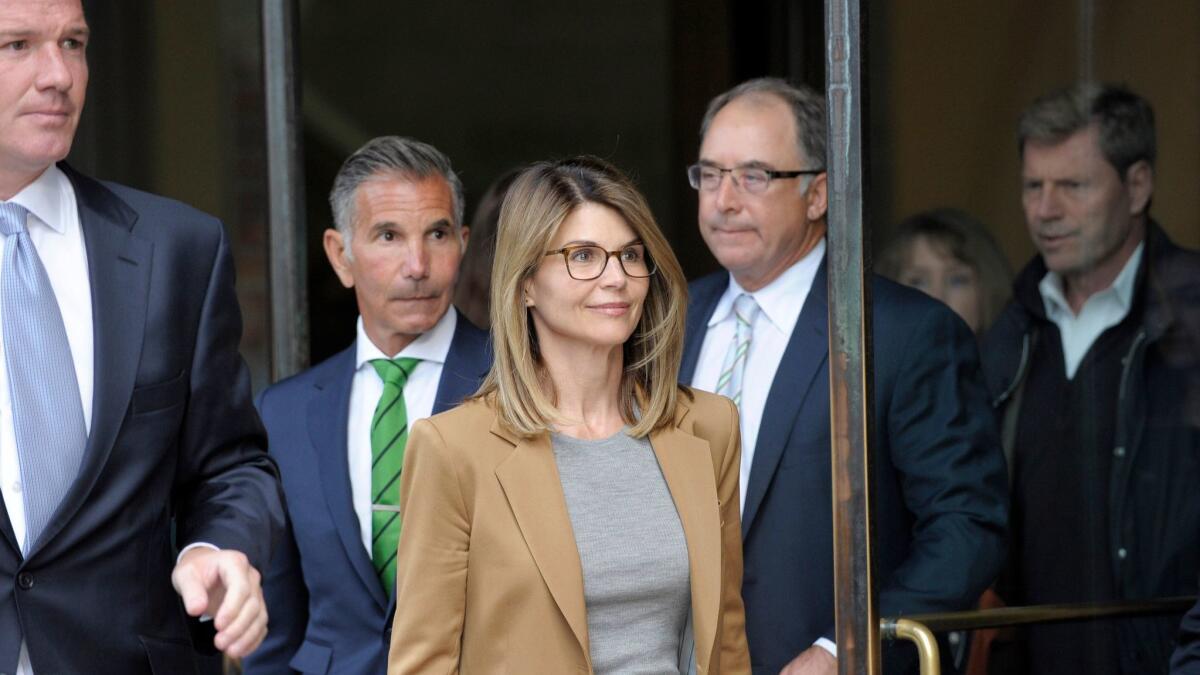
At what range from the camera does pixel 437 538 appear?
2346 millimetres

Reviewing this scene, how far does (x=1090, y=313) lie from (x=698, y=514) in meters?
2.02

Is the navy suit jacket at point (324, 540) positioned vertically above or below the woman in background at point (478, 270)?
below

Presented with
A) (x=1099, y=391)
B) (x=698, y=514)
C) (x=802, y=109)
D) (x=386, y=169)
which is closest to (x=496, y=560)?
(x=698, y=514)

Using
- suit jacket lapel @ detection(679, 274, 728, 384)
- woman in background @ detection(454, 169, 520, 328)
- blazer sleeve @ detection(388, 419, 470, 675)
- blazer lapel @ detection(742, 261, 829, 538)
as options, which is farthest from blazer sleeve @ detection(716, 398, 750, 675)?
woman in background @ detection(454, 169, 520, 328)

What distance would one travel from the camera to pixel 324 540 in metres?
3.16

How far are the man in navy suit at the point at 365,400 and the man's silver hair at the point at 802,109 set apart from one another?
608 millimetres

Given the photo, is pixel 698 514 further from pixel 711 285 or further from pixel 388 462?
pixel 711 285

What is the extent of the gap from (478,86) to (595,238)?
4388 mm

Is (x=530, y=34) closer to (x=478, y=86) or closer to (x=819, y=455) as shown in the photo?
(x=478, y=86)

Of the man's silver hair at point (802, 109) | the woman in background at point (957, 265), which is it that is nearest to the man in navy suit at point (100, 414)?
the man's silver hair at point (802, 109)

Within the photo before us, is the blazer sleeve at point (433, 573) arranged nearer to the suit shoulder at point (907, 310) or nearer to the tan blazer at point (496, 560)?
the tan blazer at point (496, 560)

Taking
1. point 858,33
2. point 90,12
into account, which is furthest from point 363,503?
point 90,12

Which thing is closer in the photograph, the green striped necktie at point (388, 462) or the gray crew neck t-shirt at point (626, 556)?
the gray crew neck t-shirt at point (626, 556)

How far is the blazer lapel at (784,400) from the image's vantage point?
308 centimetres
